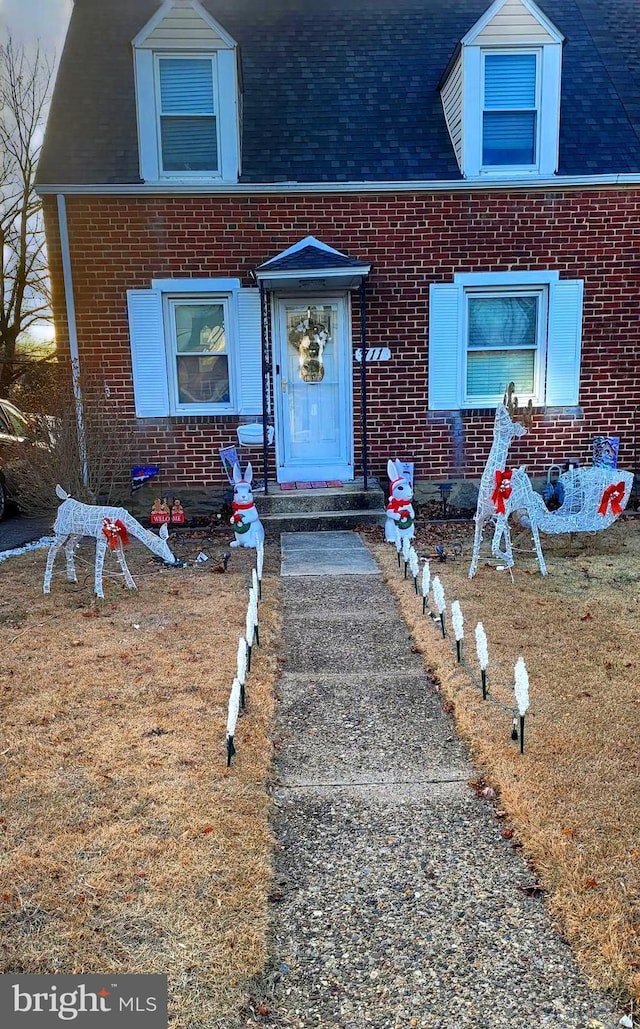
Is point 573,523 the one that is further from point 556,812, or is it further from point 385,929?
point 385,929

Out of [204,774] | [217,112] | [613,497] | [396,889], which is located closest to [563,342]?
[613,497]

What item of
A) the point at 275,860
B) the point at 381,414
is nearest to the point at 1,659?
the point at 275,860

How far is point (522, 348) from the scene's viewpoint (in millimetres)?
9555

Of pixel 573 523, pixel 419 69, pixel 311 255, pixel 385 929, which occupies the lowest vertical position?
pixel 385 929

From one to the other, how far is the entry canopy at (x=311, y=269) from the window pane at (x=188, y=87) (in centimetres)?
207

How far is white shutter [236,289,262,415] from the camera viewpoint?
9055mm

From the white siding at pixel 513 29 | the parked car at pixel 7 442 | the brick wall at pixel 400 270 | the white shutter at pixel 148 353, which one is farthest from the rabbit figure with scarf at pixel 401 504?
the white siding at pixel 513 29

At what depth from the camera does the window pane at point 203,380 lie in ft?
30.5

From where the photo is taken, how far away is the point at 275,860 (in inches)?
112

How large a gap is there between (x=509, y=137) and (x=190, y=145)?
4.05m

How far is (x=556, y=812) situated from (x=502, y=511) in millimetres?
3675

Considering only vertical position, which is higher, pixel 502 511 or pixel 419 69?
pixel 419 69

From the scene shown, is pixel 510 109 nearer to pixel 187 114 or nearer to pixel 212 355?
pixel 187 114

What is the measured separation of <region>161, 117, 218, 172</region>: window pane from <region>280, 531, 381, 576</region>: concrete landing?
15.7ft
